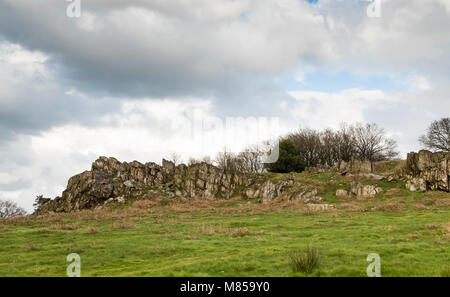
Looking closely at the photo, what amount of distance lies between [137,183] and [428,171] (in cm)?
5311

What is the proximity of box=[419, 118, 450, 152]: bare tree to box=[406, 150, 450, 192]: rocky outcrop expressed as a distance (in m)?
45.5

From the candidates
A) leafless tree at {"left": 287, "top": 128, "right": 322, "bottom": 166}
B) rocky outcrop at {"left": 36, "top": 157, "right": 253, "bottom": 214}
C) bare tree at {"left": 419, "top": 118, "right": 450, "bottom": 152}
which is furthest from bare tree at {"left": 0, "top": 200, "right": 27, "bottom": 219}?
bare tree at {"left": 419, "top": 118, "right": 450, "bottom": 152}

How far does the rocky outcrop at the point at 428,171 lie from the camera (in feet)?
176

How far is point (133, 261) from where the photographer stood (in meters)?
18.5

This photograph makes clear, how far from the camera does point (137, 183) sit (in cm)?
6981

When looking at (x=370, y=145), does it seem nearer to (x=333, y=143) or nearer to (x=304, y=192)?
(x=333, y=143)

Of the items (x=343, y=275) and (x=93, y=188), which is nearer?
(x=343, y=275)

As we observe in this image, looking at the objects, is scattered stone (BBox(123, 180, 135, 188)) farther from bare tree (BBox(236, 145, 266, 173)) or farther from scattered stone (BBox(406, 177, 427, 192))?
bare tree (BBox(236, 145, 266, 173))

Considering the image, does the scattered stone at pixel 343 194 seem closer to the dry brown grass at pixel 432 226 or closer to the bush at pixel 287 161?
the dry brown grass at pixel 432 226

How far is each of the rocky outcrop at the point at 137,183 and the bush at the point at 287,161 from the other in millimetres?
A: 19502

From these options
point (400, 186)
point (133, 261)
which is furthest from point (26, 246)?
point (400, 186)

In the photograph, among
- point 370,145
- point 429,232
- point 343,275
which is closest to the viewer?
point 343,275

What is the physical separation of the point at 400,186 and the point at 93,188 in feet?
182

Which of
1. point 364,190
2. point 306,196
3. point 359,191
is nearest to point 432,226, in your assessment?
point 364,190
